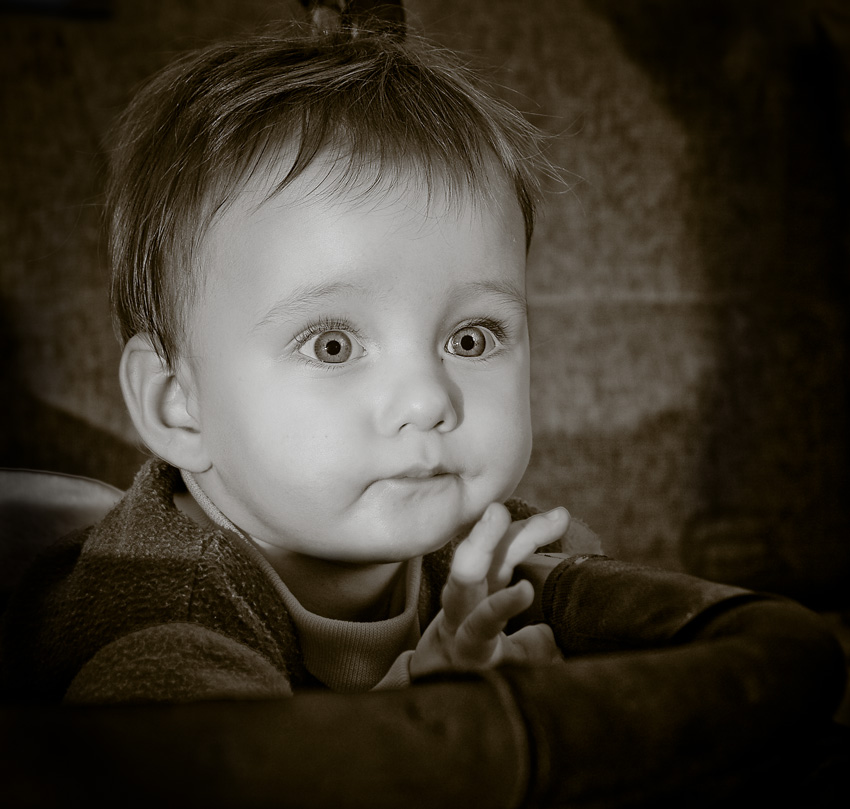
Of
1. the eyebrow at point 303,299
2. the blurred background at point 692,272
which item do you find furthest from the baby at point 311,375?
the blurred background at point 692,272

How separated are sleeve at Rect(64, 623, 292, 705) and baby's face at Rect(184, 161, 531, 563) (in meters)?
0.07

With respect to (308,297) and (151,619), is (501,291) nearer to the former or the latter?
(308,297)

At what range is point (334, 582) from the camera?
0.41 m

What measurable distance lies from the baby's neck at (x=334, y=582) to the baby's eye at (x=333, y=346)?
10 cm

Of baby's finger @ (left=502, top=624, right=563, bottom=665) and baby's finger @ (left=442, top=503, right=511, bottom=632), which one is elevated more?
baby's finger @ (left=442, top=503, right=511, bottom=632)

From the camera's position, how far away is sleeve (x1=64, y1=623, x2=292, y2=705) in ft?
0.87

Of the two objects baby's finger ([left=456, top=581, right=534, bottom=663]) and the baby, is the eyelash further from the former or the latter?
baby's finger ([left=456, top=581, right=534, bottom=663])

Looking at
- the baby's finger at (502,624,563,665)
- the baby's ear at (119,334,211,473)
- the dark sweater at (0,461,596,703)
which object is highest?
the baby's ear at (119,334,211,473)

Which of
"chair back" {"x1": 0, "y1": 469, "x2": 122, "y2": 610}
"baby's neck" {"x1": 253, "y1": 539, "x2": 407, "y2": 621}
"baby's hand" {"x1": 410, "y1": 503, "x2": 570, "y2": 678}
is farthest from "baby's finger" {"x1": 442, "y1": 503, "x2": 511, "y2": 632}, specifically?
"chair back" {"x1": 0, "y1": 469, "x2": 122, "y2": 610}

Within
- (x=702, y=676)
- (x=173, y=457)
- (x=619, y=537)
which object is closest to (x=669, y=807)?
(x=702, y=676)

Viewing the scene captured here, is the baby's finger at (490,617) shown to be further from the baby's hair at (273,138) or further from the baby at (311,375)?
the baby's hair at (273,138)

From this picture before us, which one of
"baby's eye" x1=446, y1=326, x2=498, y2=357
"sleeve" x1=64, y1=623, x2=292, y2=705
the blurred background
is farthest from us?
the blurred background

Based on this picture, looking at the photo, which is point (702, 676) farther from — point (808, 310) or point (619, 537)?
point (808, 310)

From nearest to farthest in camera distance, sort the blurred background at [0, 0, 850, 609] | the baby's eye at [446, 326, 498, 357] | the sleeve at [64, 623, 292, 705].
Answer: the sleeve at [64, 623, 292, 705]
the baby's eye at [446, 326, 498, 357]
the blurred background at [0, 0, 850, 609]
